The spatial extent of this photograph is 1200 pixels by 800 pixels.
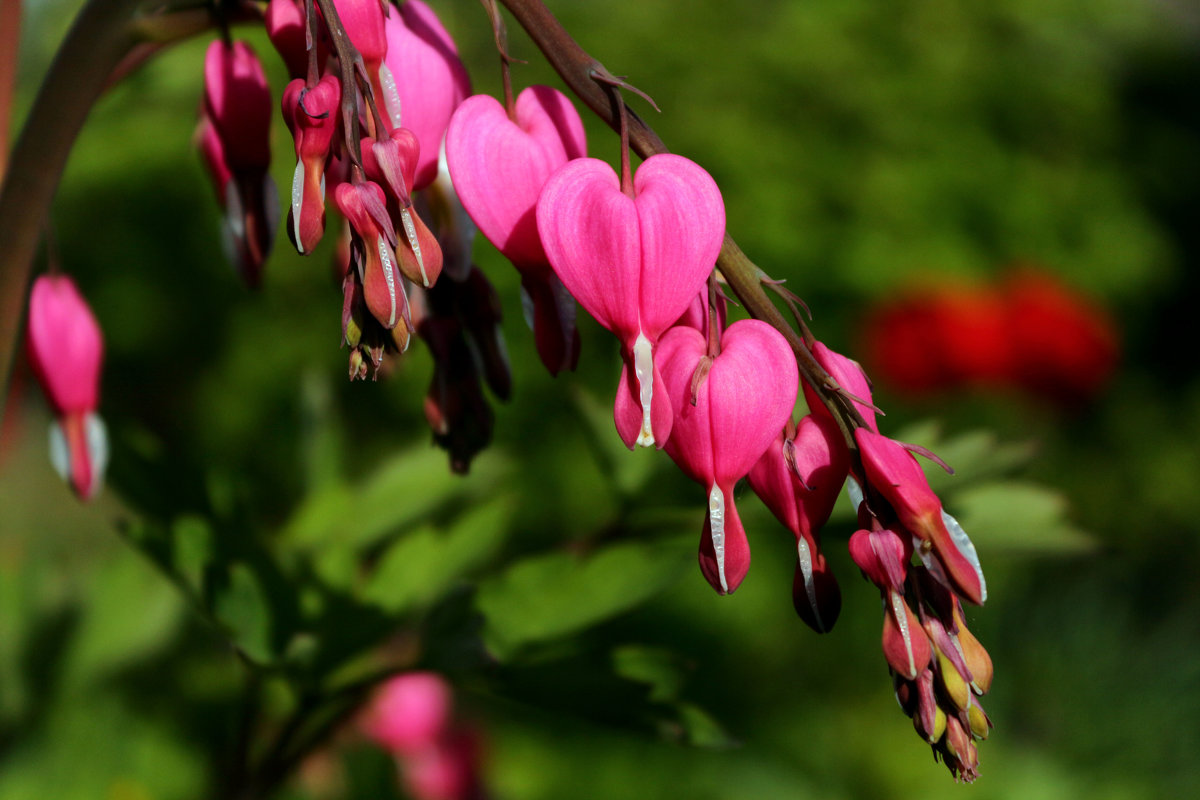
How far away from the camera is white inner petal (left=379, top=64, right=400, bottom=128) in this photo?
46cm

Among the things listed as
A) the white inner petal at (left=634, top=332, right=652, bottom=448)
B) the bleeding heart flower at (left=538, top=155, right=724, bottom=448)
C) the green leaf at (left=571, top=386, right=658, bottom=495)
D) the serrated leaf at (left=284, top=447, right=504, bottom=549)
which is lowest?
the serrated leaf at (left=284, top=447, right=504, bottom=549)

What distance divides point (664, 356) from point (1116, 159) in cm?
280

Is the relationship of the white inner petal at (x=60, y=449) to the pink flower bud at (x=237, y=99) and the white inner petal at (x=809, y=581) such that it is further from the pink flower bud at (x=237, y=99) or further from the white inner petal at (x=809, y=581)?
the white inner petal at (x=809, y=581)

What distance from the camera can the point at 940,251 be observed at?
8.04 ft

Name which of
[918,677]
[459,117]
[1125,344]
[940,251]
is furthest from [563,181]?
[1125,344]

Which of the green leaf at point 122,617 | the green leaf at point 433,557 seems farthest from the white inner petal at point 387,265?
the green leaf at point 122,617

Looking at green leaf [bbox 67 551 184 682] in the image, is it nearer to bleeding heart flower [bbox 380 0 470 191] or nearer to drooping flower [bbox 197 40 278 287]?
drooping flower [bbox 197 40 278 287]

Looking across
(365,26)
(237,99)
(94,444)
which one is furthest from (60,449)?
(365,26)

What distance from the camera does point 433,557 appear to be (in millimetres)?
843

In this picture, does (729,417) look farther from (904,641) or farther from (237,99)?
(237,99)

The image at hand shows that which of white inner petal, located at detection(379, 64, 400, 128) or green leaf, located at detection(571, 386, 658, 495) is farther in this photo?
green leaf, located at detection(571, 386, 658, 495)

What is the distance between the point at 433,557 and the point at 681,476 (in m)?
0.38

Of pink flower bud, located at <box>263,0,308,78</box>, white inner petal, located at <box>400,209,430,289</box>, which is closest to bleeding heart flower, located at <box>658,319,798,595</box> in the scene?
white inner petal, located at <box>400,209,430,289</box>

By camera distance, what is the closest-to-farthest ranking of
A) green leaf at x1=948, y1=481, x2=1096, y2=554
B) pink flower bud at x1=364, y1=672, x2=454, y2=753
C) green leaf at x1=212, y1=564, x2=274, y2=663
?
green leaf at x1=212, y1=564, x2=274, y2=663
green leaf at x1=948, y1=481, x2=1096, y2=554
pink flower bud at x1=364, y1=672, x2=454, y2=753
